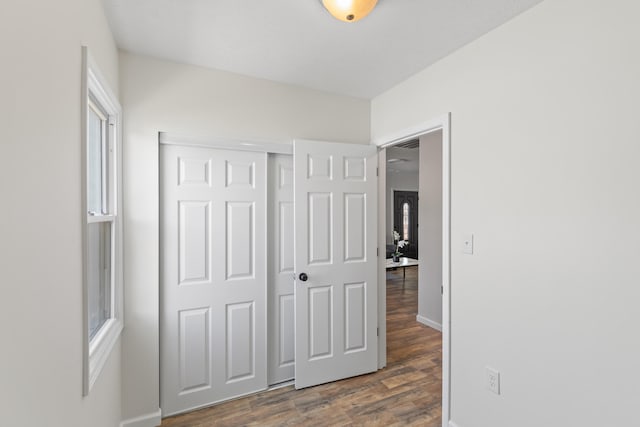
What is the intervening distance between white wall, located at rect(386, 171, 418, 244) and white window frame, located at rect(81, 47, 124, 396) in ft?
23.3

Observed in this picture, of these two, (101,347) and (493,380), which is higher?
(101,347)

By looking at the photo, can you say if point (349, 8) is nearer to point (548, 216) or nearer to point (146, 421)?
point (548, 216)

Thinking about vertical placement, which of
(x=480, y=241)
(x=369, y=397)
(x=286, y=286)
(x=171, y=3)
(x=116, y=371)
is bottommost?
(x=369, y=397)

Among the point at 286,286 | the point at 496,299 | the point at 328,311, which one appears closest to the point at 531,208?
the point at 496,299

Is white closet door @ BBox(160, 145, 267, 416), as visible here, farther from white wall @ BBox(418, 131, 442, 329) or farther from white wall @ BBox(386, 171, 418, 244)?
white wall @ BBox(386, 171, 418, 244)

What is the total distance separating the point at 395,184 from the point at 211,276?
277 inches

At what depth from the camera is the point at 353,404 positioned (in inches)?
89.8

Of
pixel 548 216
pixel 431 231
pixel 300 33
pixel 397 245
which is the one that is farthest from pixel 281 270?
pixel 397 245

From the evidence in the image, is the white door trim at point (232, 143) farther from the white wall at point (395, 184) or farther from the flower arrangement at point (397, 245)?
the white wall at point (395, 184)

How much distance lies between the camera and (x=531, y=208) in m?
1.54

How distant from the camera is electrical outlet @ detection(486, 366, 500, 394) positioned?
169 centimetres

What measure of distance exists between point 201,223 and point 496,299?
2017 mm

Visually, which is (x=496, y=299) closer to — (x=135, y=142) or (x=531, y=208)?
(x=531, y=208)

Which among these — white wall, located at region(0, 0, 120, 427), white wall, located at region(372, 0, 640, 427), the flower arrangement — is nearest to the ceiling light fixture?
white wall, located at region(372, 0, 640, 427)
